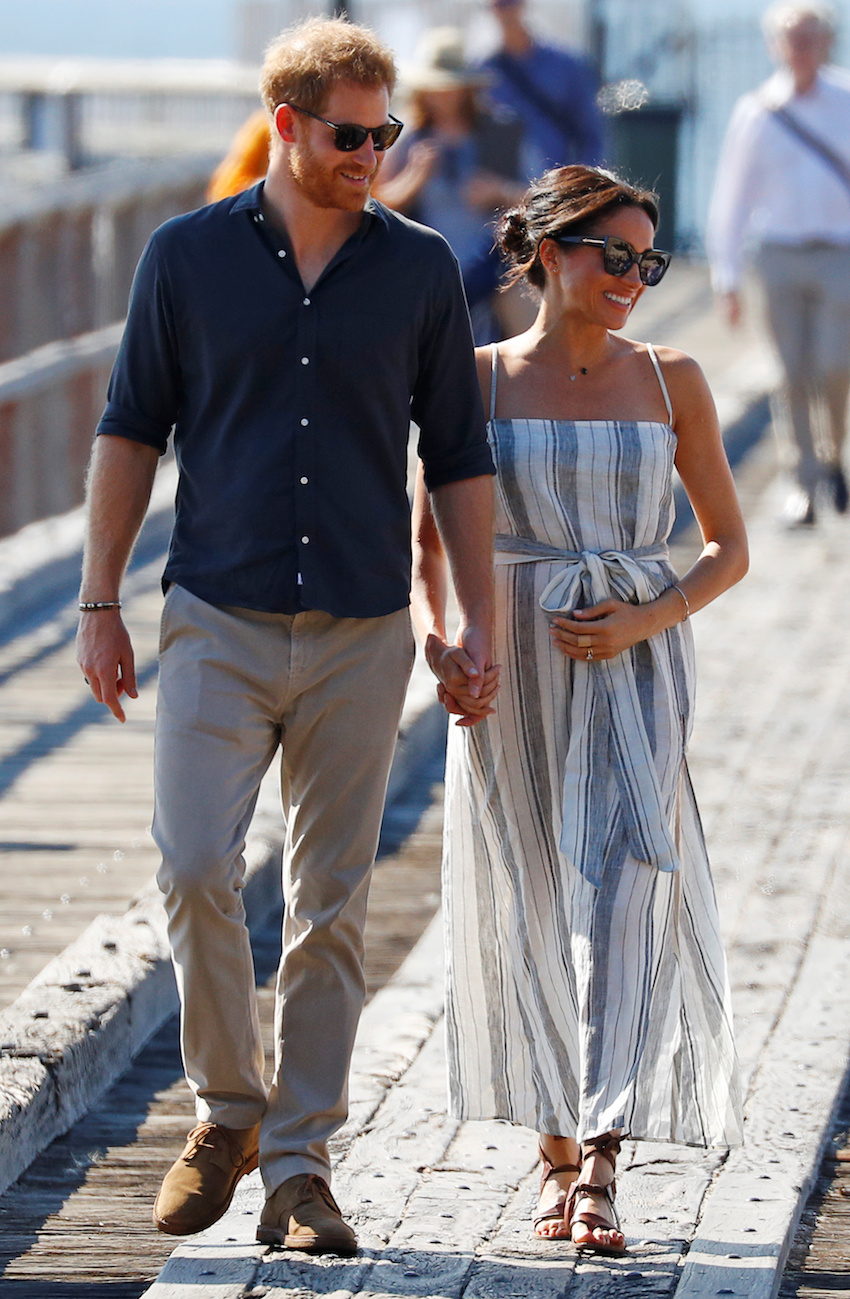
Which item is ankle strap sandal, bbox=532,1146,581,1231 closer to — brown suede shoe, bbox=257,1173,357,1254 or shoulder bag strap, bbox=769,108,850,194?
brown suede shoe, bbox=257,1173,357,1254

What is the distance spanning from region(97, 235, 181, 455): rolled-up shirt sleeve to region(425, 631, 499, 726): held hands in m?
0.60

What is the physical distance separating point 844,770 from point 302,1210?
3697 millimetres

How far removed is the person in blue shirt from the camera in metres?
3.57

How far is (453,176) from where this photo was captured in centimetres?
836

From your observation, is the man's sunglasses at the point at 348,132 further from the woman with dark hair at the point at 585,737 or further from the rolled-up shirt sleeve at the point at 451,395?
the woman with dark hair at the point at 585,737

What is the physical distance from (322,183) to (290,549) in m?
0.59

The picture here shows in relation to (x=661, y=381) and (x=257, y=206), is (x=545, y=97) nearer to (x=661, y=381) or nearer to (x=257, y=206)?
(x=661, y=381)

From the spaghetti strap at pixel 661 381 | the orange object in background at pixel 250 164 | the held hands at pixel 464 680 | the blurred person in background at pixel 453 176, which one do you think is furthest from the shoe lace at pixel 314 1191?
the blurred person in background at pixel 453 176

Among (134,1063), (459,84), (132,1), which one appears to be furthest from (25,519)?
(132,1)

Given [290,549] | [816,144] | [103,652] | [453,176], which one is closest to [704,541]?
[290,549]

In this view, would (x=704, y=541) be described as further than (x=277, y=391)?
Yes

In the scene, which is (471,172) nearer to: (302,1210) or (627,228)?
(627,228)

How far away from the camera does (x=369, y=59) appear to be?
358 cm

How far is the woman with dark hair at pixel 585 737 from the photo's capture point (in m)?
3.77
